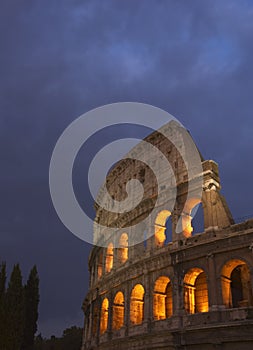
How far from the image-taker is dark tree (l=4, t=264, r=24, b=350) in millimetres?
28548

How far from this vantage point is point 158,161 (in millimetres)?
25672

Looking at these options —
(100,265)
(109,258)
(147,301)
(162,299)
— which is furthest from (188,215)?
(100,265)

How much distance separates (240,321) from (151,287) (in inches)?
230

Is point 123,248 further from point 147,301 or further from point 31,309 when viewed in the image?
point 31,309

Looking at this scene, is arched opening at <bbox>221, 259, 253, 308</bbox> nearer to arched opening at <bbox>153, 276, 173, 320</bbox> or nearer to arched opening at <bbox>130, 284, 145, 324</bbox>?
arched opening at <bbox>153, 276, 173, 320</bbox>

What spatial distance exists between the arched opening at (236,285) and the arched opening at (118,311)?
282 inches

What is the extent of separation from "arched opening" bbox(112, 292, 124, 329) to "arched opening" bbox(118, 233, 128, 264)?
2548 mm

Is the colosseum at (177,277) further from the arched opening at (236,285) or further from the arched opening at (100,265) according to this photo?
the arched opening at (100,265)

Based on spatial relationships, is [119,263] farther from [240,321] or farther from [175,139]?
[240,321]

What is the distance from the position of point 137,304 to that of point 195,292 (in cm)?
372

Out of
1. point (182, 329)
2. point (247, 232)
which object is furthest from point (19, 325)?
point (247, 232)

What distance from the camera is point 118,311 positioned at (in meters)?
24.6

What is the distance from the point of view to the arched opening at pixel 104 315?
1018 inches

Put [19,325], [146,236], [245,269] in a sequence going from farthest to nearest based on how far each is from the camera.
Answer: [19,325], [146,236], [245,269]
